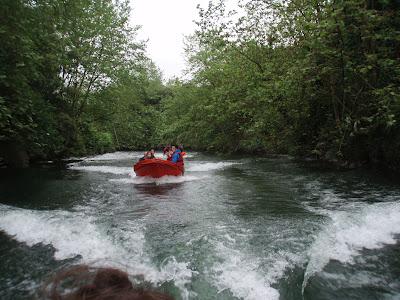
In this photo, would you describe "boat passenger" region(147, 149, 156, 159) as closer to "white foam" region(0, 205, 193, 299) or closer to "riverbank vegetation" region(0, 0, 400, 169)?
"riverbank vegetation" region(0, 0, 400, 169)

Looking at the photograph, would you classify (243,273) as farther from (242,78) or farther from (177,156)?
(242,78)

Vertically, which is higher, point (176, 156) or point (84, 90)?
point (84, 90)

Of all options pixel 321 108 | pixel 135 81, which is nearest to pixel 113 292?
pixel 321 108

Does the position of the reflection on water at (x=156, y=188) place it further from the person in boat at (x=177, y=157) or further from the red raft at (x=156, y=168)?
the person in boat at (x=177, y=157)

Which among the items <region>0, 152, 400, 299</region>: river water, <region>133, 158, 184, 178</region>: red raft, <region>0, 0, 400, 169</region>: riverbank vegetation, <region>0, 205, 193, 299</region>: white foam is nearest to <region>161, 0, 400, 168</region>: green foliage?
<region>0, 0, 400, 169</region>: riverbank vegetation

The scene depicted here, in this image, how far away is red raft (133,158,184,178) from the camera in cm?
1330

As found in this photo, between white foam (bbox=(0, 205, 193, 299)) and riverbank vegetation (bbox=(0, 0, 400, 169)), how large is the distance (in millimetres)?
2665

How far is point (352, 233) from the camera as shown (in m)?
6.03

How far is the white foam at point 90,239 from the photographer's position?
189 inches

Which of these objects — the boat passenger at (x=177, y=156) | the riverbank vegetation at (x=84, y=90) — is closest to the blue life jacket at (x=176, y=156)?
the boat passenger at (x=177, y=156)

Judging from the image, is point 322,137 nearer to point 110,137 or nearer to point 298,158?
point 298,158

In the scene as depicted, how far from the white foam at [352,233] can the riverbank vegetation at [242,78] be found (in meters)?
2.73

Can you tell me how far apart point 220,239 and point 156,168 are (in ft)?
25.7

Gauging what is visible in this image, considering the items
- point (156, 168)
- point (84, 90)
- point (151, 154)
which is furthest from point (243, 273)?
point (84, 90)
